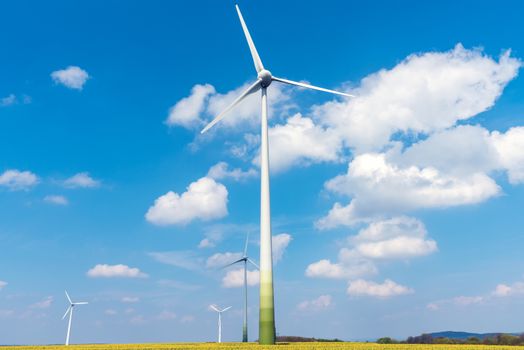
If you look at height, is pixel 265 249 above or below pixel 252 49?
below

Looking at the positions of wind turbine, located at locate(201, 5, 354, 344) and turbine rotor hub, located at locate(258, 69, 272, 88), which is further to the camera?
turbine rotor hub, located at locate(258, 69, 272, 88)

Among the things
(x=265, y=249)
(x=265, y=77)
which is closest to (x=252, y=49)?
(x=265, y=77)

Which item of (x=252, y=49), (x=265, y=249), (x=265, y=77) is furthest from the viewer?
(x=252, y=49)

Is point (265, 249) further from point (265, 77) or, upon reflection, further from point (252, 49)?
point (252, 49)

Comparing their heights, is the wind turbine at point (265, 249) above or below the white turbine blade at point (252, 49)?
below

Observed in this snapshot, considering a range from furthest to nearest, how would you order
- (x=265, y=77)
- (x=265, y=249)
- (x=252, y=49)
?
(x=252, y=49), (x=265, y=77), (x=265, y=249)

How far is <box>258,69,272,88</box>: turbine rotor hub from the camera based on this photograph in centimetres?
7250

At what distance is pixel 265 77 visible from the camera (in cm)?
7256

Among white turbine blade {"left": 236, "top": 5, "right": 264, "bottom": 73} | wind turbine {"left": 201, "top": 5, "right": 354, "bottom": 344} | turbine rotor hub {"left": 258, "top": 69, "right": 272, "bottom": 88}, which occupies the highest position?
white turbine blade {"left": 236, "top": 5, "right": 264, "bottom": 73}

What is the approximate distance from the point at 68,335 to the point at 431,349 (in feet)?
371

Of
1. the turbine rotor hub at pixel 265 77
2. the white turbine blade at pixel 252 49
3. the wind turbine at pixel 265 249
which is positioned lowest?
the wind turbine at pixel 265 249

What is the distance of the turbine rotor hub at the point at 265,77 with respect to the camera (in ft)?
238

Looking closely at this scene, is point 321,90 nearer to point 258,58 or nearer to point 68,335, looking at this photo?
point 258,58

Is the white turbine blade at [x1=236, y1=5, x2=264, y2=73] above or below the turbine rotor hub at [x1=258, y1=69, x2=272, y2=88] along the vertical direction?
above
